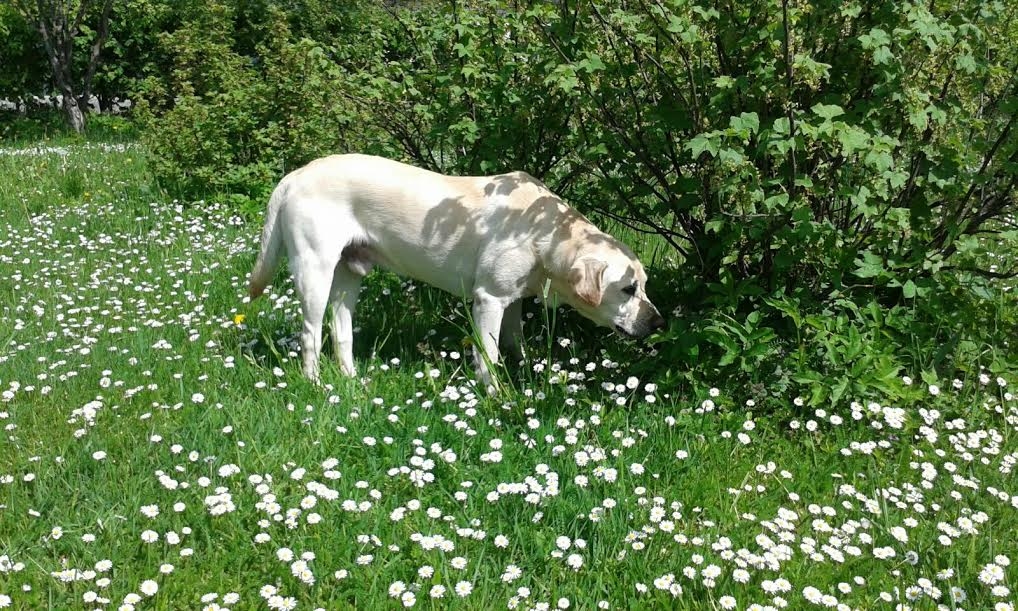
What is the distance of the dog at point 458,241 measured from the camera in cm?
467

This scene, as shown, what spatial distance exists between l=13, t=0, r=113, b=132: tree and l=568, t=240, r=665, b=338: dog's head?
465 inches

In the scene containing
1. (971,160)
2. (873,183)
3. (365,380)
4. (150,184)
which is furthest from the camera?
(150,184)

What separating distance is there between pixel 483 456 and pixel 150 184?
6894 mm

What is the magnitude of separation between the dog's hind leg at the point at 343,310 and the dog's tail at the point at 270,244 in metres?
0.37

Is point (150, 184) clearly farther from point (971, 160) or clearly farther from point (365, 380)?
point (971, 160)

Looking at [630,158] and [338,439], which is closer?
[338,439]

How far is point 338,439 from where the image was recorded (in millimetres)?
3996

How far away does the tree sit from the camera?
13.6 m

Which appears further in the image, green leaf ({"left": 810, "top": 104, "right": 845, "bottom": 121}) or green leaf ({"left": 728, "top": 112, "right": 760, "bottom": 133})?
green leaf ({"left": 728, "top": 112, "right": 760, "bottom": 133})

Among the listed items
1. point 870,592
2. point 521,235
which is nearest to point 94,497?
point 521,235

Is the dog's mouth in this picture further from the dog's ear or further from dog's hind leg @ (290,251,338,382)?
dog's hind leg @ (290,251,338,382)

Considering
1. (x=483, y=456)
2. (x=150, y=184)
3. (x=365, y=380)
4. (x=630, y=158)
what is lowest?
(x=150, y=184)

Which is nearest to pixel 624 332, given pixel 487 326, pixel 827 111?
pixel 487 326

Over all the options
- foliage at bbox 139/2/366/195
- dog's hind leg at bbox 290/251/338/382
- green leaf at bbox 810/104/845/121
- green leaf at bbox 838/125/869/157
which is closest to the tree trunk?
foliage at bbox 139/2/366/195
